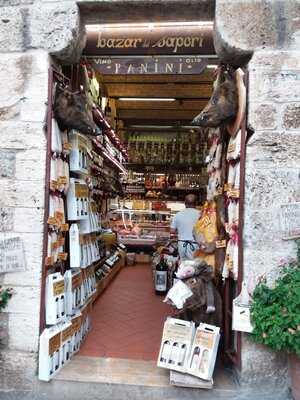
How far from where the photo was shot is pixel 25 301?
334cm

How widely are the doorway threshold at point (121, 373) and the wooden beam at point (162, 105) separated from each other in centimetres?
779

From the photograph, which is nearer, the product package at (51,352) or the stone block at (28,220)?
the product package at (51,352)

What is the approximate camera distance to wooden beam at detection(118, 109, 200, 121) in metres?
11.3

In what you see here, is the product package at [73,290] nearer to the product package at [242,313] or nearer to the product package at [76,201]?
the product package at [76,201]

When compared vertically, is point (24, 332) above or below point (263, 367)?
above

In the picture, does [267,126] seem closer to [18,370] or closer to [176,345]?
[176,345]

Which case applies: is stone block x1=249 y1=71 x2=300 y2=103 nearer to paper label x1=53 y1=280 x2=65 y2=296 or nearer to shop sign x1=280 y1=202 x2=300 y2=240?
shop sign x1=280 y1=202 x2=300 y2=240

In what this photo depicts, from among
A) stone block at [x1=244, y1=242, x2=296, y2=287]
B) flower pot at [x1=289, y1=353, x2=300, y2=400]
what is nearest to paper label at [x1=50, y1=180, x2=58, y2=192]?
stone block at [x1=244, y1=242, x2=296, y2=287]

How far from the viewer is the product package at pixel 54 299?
3320mm

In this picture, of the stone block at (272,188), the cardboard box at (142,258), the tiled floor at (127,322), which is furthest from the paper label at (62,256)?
the cardboard box at (142,258)

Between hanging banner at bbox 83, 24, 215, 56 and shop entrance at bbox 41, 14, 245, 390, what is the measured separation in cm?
1

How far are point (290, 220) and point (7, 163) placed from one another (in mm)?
2521

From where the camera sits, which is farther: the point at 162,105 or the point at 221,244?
the point at 162,105

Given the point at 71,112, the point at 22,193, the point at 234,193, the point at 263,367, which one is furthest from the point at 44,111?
the point at 263,367
